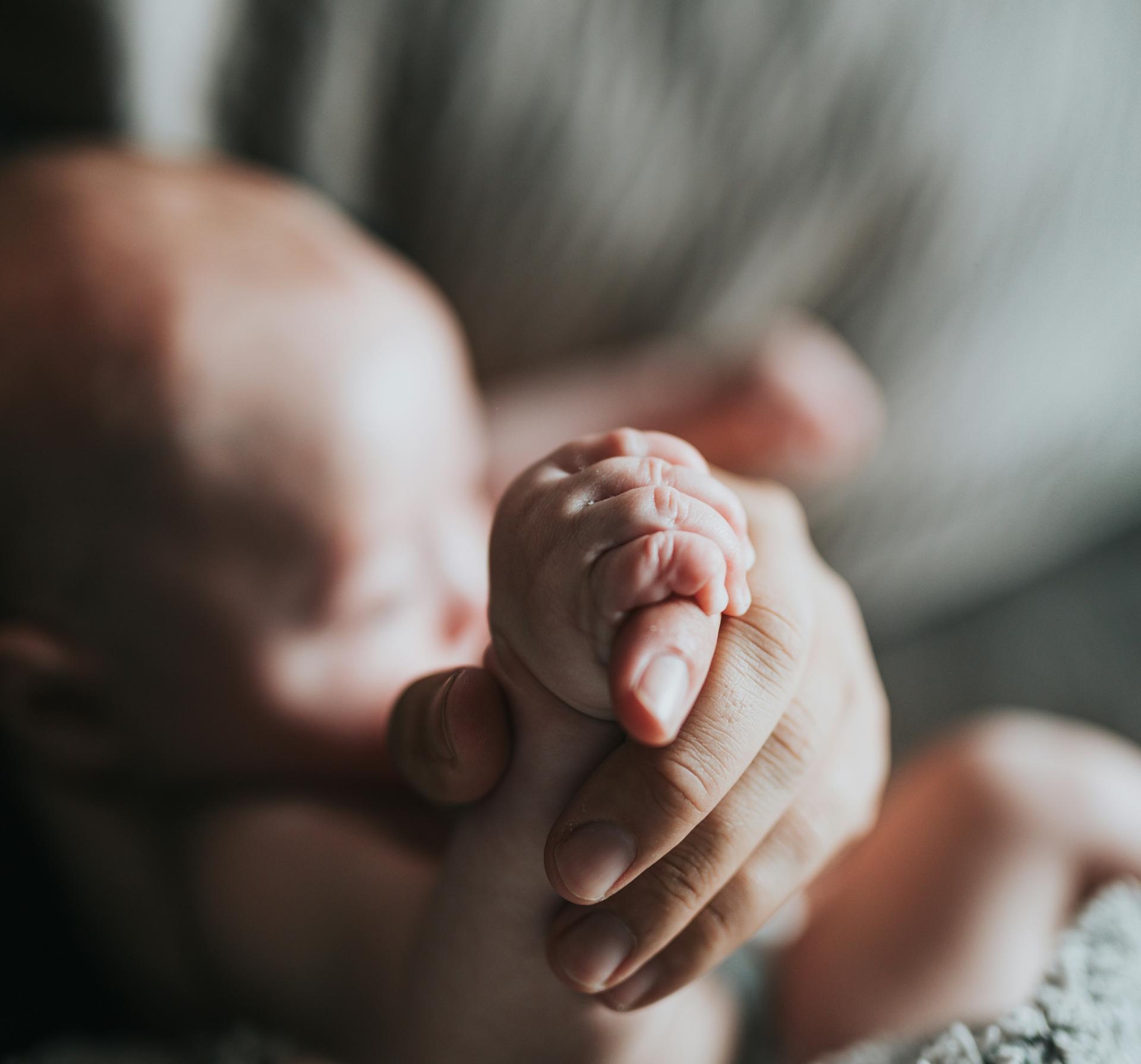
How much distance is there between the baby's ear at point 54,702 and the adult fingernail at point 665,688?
44 cm

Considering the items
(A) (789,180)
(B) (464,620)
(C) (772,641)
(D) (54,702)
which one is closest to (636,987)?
(C) (772,641)

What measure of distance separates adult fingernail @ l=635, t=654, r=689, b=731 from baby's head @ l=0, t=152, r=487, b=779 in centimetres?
30

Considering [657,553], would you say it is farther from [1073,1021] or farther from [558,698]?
[1073,1021]

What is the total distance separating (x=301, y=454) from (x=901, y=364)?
583 millimetres

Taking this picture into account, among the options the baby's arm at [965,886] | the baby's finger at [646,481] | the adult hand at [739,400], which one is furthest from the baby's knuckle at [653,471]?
the adult hand at [739,400]

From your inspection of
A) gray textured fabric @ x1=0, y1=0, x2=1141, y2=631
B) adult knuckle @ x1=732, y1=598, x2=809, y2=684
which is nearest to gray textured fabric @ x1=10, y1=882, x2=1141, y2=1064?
adult knuckle @ x1=732, y1=598, x2=809, y2=684

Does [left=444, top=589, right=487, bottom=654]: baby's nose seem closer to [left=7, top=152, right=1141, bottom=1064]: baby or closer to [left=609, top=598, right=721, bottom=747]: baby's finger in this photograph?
[left=7, top=152, right=1141, bottom=1064]: baby

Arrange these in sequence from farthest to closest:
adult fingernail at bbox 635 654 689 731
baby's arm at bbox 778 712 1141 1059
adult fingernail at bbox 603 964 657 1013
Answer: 1. baby's arm at bbox 778 712 1141 1059
2. adult fingernail at bbox 603 964 657 1013
3. adult fingernail at bbox 635 654 689 731

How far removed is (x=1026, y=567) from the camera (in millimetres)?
999

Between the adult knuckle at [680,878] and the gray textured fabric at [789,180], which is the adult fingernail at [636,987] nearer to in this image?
the adult knuckle at [680,878]

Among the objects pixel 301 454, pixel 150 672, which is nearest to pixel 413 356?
pixel 301 454

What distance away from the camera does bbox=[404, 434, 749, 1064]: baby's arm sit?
0.32 meters

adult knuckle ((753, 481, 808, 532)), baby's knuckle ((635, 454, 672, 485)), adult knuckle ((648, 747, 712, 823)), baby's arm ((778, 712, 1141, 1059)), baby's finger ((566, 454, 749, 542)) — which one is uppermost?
baby's knuckle ((635, 454, 672, 485))

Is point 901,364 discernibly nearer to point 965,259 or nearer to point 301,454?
point 965,259
